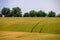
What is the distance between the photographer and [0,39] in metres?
5.24

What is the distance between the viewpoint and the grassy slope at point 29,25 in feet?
19.4

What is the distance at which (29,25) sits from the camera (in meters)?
6.35

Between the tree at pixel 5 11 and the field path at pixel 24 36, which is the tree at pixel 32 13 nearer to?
the tree at pixel 5 11

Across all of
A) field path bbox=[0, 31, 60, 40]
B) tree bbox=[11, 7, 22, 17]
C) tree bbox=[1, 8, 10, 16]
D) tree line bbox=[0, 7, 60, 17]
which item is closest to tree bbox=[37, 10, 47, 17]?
tree line bbox=[0, 7, 60, 17]

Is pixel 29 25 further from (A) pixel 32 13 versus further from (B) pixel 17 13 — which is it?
(B) pixel 17 13

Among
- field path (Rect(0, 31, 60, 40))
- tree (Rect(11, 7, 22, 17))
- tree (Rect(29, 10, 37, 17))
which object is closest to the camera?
field path (Rect(0, 31, 60, 40))

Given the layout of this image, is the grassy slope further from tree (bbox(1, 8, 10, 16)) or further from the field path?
tree (bbox(1, 8, 10, 16))

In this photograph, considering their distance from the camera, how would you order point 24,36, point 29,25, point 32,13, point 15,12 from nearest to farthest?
point 24,36 → point 29,25 → point 32,13 → point 15,12

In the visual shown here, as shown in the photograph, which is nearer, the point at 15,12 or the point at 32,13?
the point at 32,13

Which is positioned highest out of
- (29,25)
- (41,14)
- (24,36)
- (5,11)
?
(5,11)

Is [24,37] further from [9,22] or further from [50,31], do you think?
[9,22]

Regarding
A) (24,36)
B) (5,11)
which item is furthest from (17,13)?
(24,36)

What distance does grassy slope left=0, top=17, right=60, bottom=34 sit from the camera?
5923 millimetres

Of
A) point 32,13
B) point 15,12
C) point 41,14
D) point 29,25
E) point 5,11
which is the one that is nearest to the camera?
point 29,25
